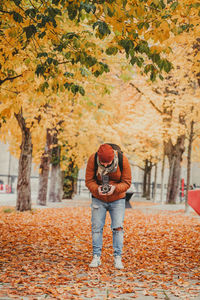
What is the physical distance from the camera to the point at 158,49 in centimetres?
549

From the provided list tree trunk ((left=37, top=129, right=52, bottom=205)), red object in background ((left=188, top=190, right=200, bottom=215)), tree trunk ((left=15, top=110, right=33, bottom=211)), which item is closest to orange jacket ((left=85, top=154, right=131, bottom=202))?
red object in background ((left=188, top=190, right=200, bottom=215))

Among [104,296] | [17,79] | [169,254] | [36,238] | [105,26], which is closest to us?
[104,296]

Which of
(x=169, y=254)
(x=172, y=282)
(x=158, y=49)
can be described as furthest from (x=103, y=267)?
(x=158, y=49)

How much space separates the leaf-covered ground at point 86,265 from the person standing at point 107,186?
0.50m

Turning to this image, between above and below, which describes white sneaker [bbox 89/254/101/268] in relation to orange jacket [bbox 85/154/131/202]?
below

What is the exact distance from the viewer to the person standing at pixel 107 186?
5582mm

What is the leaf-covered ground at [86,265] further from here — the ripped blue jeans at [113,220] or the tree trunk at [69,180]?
the tree trunk at [69,180]

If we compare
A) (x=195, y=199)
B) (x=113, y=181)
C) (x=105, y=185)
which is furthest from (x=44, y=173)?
(x=105, y=185)

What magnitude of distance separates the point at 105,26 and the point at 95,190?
2.16 meters

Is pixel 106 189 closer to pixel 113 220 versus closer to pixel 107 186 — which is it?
pixel 107 186

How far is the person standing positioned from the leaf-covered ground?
498mm

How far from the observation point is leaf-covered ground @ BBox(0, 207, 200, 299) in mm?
4637

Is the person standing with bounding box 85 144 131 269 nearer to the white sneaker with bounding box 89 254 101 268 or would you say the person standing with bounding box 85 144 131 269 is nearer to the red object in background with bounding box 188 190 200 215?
the white sneaker with bounding box 89 254 101 268

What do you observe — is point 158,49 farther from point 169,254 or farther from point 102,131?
point 102,131
